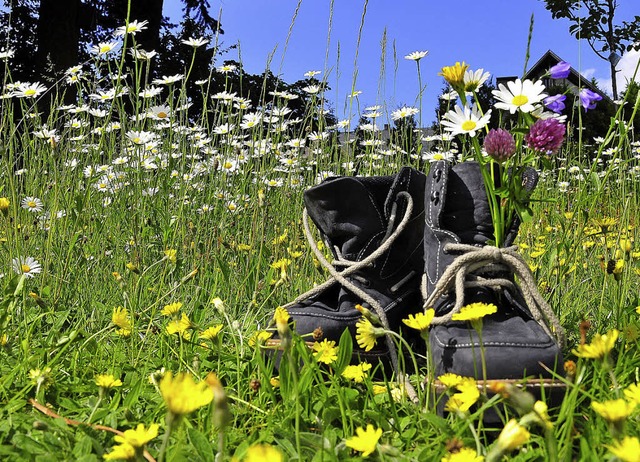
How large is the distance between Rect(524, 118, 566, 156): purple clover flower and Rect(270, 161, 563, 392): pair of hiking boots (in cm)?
10

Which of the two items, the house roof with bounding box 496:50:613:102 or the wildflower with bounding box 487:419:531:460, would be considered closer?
the wildflower with bounding box 487:419:531:460

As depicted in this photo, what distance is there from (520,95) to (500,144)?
0.11 meters

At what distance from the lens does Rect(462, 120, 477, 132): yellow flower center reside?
1008 millimetres

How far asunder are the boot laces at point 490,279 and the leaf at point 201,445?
0.42 metres

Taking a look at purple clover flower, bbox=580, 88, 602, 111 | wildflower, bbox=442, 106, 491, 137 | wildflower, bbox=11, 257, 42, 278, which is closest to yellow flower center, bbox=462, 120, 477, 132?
wildflower, bbox=442, 106, 491, 137

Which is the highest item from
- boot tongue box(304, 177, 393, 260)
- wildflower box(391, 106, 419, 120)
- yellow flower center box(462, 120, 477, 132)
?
wildflower box(391, 106, 419, 120)

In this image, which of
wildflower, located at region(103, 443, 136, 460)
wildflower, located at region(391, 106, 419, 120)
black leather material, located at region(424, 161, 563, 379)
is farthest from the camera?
wildflower, located at region(391, 106, 419, 120)

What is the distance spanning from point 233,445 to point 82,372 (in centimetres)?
42

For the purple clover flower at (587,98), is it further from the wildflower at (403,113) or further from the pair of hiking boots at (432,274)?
the wildflower at (403,113)

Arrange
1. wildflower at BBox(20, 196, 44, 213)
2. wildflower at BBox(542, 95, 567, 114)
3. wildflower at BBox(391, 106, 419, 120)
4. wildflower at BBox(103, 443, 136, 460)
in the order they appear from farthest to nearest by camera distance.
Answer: wildflower at BBox(391, 106, 419, 120)
wildflower at BBox(20, 196, 44, 213)
wildflower at BBox(542, 95, 567, 114)
wildflower at BBox(103, 443, 136, 460)

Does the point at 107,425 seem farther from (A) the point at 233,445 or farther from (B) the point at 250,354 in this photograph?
(B) the point at 250,354

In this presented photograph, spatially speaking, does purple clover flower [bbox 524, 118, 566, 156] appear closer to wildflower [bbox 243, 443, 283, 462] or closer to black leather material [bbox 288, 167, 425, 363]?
black leather material [bbox 288, 167, 425, 363]

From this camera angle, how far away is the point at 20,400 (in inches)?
34.4

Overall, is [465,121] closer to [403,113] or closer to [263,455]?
[263,455]
